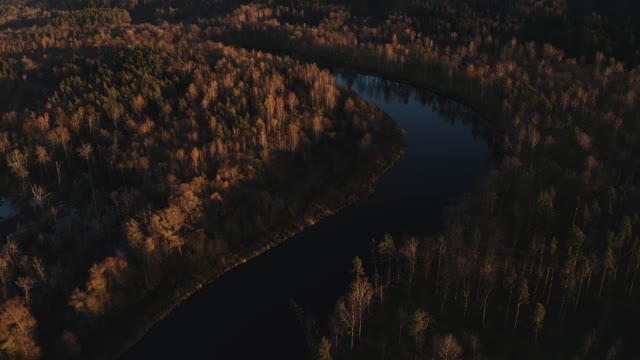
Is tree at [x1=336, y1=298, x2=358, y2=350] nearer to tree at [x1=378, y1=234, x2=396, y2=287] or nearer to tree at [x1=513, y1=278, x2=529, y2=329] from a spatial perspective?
tree at [x1=378, y1=234, x2=396, y2=287]

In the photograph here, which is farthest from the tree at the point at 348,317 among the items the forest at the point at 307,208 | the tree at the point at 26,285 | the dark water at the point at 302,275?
the tree at the point at 26,285

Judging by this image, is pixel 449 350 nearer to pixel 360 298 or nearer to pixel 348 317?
pixel 360 298

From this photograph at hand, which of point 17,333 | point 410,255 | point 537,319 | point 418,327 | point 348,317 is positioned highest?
point 537,319

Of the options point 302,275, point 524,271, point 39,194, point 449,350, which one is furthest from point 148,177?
point 524,271

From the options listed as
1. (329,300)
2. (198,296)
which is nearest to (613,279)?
(329,300)

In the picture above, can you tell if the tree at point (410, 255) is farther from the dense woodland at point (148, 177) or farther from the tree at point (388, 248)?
the dense woodland at point (148, 177)

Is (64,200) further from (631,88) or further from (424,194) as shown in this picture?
(631,88)
